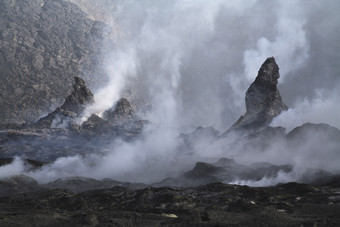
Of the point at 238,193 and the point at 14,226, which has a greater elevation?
the point at 238,193

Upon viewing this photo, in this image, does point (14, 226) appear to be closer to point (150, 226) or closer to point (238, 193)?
→ point (150, 226)

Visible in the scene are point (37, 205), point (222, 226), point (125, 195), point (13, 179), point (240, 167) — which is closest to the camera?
point (222, 226)

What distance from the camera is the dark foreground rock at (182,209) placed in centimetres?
6041

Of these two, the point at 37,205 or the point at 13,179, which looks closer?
the point at 37,205

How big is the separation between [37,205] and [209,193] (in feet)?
148

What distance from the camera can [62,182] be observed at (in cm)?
18275

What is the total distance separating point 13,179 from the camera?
172 m

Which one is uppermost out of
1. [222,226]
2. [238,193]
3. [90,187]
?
[90,187]

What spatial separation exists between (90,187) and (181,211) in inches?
3976

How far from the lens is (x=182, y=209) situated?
273 feet

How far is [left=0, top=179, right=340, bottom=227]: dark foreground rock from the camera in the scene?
198 feet

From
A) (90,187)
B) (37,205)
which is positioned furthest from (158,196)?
(90,187)

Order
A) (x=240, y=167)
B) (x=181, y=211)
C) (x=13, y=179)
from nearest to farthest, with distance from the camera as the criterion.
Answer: (x=181, y=211) < (x=13, y=179) < (x=240, y=167)

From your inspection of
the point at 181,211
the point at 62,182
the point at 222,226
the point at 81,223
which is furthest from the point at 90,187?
the point at 222,226
